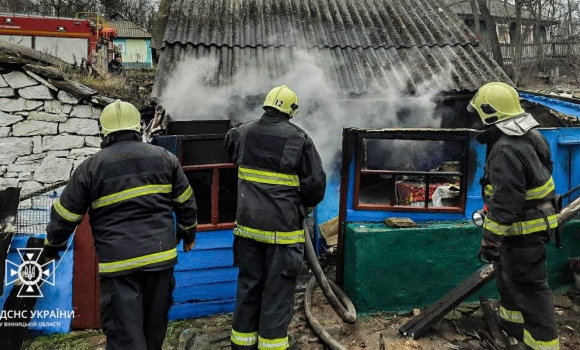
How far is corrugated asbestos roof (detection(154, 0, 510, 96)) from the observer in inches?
254

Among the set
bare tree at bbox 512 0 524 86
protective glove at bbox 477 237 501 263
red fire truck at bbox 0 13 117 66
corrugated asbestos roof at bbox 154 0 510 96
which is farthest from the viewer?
bare tree at bbox 512 0 524 86

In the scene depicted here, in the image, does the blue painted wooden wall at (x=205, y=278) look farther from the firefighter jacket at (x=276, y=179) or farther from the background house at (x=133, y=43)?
the background house at (x=133, y=43)

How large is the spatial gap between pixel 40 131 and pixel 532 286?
23.2ft

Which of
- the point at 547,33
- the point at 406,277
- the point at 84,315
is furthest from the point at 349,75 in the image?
the point at 547,33

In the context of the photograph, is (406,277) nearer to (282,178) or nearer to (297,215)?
(297,215)

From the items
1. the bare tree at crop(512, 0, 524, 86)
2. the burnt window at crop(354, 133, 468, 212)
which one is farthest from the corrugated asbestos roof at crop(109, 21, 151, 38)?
the burnt window at crop(354, 133, 468, 212)

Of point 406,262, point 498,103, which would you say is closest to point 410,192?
point 406,262

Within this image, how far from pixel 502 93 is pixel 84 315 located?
434 cm

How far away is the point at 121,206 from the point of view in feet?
9.30

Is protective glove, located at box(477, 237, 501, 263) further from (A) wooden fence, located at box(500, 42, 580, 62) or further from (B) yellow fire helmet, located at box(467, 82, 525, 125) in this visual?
(A) wooden fence, located at box(500, 42, 580, 62)

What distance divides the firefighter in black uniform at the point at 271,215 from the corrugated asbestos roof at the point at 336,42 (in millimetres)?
2914

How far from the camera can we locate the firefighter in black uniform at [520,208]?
3.03 meters

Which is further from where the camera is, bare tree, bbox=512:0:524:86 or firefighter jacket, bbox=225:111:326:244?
bare tree, bbox=512:0:524:86

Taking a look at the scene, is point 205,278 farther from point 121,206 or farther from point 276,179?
point 121,206
